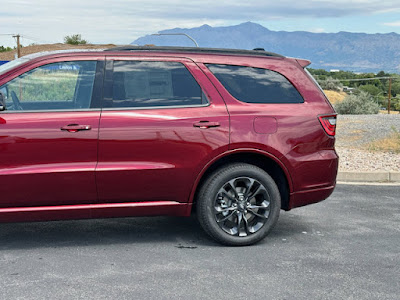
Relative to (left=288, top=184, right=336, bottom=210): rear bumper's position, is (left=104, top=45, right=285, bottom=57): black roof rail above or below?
above

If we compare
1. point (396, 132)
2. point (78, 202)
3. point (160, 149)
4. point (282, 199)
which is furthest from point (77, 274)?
point (396, 132)

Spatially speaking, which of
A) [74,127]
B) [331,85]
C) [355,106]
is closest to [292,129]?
[74,127]

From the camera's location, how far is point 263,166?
5707mm

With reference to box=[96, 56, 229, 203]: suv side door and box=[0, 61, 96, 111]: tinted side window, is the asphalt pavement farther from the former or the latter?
box=[0, 61, 96, 111]: tinted side window

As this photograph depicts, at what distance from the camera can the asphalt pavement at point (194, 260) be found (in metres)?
4.34

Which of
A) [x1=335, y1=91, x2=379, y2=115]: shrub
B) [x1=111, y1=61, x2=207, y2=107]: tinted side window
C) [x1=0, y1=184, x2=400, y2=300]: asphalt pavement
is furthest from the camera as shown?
[x1=335, y1=91, x2=379, y2=115]: shrub

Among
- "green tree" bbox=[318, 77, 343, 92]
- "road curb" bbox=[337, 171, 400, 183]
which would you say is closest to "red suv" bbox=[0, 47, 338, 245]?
"road curb" bbox=[337, 171, 400, 183]

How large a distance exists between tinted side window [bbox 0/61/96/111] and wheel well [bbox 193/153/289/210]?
51.2 inches

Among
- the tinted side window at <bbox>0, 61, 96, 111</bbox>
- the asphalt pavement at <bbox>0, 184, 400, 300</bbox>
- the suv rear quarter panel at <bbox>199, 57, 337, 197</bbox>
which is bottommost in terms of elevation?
the asphalt pavement at <bbox>0, 184, 400, 300</bbox>

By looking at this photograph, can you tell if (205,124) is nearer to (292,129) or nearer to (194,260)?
(292,129)

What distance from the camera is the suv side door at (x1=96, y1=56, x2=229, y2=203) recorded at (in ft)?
16.8

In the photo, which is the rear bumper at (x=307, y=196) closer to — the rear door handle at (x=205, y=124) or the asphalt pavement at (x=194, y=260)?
the asphalt pavement at (x=194, y=260)

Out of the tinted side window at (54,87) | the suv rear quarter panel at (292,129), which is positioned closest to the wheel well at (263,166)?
the suv rear quarter panel at (292,129)

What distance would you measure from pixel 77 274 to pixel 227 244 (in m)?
1.49
